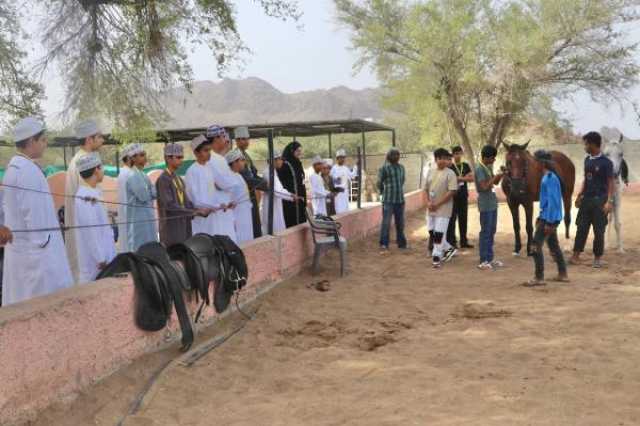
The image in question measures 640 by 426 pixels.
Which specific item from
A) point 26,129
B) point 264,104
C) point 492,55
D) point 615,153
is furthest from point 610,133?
point 264,104

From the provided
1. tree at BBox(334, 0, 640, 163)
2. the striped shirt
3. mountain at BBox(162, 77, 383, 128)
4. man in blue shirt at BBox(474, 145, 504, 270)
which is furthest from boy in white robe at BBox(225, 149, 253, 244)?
mountain at BBox(162, 77, 383, 128)

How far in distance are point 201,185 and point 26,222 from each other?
2174mm

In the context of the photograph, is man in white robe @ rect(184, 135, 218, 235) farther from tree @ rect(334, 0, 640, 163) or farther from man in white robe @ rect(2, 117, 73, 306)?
tree @ rect(334, 0, 640, 163)

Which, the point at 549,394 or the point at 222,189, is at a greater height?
the point at 222,189

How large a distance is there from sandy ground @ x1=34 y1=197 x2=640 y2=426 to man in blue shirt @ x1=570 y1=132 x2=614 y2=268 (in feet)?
Answer: 3.57

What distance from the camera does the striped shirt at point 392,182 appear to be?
10.7 m

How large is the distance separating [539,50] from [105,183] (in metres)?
17.4

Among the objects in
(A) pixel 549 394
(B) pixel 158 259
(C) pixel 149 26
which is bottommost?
(A) pixel 549 394

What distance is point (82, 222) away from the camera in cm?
544

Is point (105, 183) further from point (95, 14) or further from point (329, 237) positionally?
point (329, 237)

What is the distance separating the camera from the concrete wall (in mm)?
3447

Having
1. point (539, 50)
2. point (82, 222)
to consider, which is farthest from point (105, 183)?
point (539, 50)

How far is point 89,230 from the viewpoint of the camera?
5430mm

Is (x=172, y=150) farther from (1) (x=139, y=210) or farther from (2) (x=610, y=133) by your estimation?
(2) (x=610, y=133)
